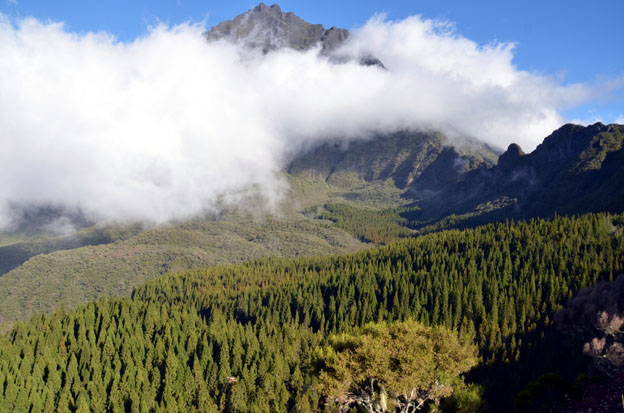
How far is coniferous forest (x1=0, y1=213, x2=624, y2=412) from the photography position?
327 feet

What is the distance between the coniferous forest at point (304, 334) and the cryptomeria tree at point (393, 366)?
319 centimetres

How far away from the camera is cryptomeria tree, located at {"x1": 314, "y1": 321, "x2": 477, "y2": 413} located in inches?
1827

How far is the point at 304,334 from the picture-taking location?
14550 centimetres

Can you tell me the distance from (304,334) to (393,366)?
4007 inches

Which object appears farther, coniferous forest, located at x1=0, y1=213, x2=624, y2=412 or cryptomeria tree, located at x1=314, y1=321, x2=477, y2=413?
coniferous forest, located at x1=0, y1=213, x2=624, y2=412

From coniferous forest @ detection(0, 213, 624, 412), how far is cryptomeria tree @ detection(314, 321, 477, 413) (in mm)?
3185

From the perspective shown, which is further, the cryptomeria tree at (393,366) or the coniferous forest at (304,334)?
the coniferous forest at (304,334)

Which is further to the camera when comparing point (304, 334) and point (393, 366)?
point (304, 334)

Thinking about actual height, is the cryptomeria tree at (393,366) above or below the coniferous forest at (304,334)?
above

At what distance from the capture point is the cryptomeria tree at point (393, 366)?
4641 centimetres

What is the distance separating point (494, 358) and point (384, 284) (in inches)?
2709

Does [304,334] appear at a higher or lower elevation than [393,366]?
lower

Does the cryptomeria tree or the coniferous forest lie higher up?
the cryptomeria tree

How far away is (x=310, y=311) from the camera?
176 m
